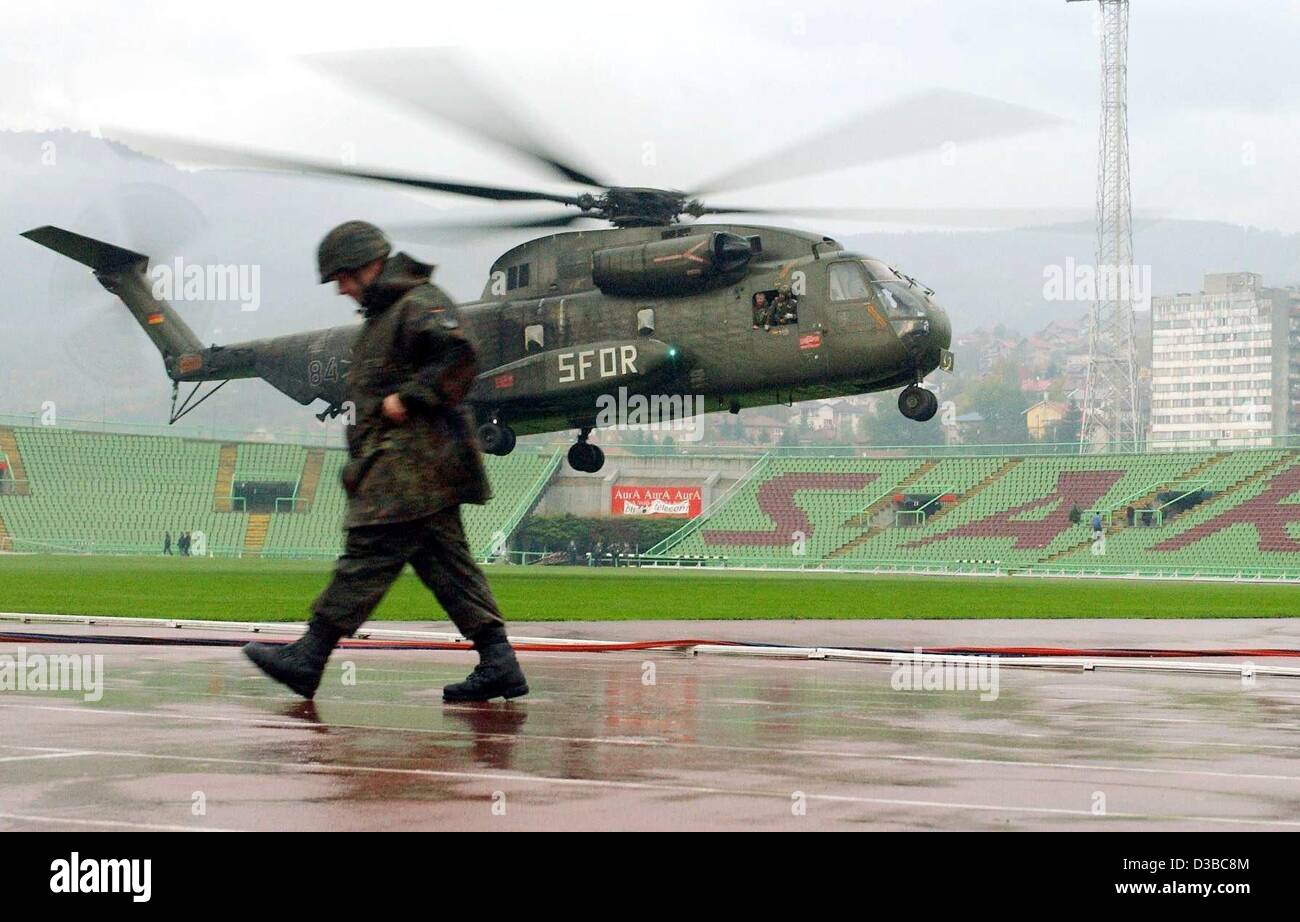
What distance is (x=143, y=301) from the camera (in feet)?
99.6

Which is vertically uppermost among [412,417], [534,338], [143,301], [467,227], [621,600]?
[143,301]

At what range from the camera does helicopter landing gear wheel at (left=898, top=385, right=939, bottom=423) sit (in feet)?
77.4

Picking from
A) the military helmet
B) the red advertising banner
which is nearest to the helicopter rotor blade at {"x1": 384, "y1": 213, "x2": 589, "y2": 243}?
the military helmet

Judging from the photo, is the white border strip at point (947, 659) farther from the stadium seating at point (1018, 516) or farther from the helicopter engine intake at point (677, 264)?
the stadium seating at point (1018, 516)

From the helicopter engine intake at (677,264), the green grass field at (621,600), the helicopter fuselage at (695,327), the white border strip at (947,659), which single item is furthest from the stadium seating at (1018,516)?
the white border strip at (947,659)

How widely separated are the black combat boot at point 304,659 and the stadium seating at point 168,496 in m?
61.1

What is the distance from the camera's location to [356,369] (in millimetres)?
7328

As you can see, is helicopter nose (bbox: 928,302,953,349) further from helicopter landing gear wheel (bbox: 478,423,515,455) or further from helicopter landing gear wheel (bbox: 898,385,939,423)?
helicopter landing gear wheel (bbox: 478,423,515,455)

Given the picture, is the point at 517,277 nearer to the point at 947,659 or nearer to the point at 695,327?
the point at 695,327

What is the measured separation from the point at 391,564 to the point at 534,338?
17693 millimetres

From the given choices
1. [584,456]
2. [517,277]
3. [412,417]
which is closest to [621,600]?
[584,456]

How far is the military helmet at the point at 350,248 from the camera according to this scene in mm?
7477
